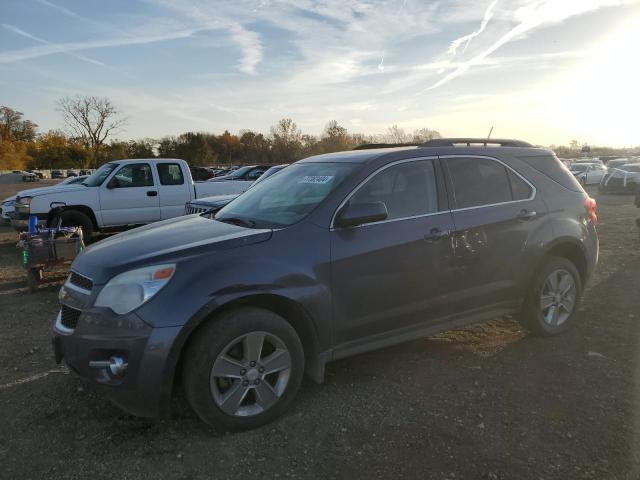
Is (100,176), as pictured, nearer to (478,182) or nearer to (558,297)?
(478,182)

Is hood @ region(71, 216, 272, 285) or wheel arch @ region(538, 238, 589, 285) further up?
hood @ region(71, 216, 272, 285)

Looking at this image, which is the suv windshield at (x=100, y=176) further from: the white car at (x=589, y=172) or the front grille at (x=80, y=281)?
the white car at (x=589, y=172)

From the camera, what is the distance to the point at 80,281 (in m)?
3.16

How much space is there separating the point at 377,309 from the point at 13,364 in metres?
3.30

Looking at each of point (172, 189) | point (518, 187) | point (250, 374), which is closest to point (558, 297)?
point (518, 187)

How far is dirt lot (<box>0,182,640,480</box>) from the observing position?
2.75 m

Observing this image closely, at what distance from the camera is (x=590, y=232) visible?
4773 mm

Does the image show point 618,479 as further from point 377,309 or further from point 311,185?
point 311,185

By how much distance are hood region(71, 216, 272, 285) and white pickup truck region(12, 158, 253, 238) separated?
277 inches

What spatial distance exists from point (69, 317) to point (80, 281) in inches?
9.6

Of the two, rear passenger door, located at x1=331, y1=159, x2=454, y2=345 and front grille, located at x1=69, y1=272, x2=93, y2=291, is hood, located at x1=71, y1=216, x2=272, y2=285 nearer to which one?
front grille, located at x1=69, y1=272, x2=93, y2=291

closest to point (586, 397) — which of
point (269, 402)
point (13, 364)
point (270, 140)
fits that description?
point (269, 402)

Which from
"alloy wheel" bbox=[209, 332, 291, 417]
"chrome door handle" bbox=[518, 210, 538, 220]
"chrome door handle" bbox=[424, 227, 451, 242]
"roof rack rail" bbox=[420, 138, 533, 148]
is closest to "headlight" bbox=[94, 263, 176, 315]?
"alloy wheel" bbox=[209, 332, 291, 417]

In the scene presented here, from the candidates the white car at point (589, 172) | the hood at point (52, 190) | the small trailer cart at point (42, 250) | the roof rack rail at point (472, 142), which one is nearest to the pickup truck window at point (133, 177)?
the hood at point (52, 190)
